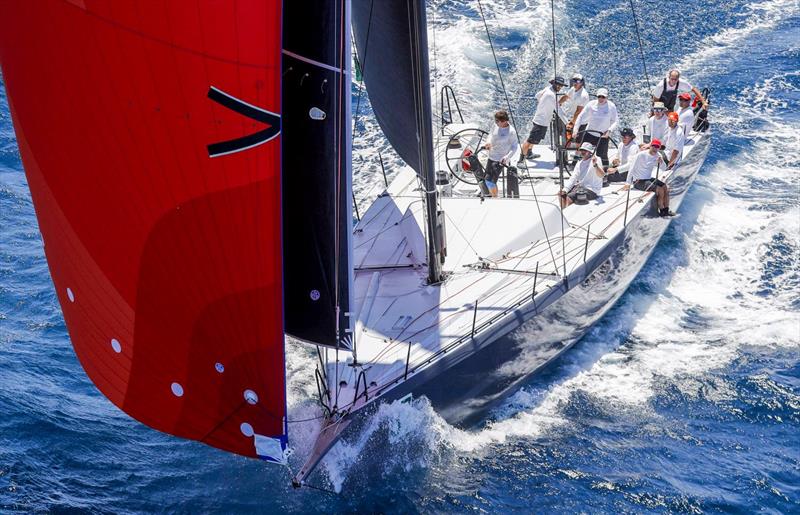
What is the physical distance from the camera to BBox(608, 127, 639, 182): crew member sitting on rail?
14.4m

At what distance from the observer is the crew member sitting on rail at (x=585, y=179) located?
44.0 feet

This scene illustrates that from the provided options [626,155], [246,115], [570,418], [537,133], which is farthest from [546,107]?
[246,115]

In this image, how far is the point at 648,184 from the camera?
13.8 m

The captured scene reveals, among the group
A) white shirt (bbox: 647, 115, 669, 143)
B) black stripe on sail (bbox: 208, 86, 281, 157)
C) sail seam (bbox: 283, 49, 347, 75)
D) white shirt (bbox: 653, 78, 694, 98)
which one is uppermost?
sail seam (bbox: 283, 49, 347, 75)

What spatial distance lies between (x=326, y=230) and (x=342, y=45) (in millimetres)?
1604

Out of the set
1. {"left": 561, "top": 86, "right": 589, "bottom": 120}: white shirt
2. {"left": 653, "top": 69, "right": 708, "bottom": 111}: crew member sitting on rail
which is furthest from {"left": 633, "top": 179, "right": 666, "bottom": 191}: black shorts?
{"left": 653, "top": 69, "right": 708, "bottom": 111}: crew member sitting on rail

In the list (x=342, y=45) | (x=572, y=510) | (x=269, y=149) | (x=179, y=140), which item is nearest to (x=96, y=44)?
(x=179, y=140)

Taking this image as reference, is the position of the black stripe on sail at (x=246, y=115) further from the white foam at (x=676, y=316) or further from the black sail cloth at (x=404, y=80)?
the white foam at (x=676, y=316)

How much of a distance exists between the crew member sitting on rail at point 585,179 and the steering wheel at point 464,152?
1407 mm

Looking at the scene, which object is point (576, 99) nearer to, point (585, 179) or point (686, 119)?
point (686, 119)

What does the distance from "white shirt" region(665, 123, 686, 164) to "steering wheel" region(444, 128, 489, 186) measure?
270 cm

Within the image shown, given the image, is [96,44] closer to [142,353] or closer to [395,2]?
[142,353]

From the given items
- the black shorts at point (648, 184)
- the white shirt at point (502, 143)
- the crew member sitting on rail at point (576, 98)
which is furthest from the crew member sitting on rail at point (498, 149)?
the crew member sitting on rail at point (576, 98)

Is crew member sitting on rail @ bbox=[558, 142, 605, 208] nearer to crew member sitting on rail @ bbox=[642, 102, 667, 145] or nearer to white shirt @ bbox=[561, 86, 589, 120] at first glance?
crew member sitting on rail @ bbox=[642, 102, 667, 145]
